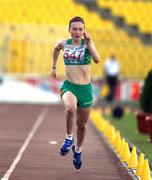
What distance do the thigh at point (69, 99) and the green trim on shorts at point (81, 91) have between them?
8 cm

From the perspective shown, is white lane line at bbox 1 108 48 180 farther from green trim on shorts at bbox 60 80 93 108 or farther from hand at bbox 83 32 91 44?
hand at bbox 83 32 91 44

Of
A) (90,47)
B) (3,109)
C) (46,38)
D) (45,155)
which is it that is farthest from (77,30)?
(46,38)

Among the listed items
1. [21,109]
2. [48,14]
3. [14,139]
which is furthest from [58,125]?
[48,14]

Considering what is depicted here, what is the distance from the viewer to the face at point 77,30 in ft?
34.1

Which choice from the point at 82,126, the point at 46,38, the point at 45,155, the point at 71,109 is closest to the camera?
the point at 71,109

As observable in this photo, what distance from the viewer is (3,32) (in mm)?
34469

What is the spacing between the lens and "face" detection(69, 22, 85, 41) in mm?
10383

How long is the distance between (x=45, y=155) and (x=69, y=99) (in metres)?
2.99

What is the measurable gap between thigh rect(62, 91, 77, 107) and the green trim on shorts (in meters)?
0.08

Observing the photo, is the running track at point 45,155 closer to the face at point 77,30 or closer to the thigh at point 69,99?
the thigh at point 69,99

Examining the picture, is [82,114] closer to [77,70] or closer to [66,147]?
[66,147]

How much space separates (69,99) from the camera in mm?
10398

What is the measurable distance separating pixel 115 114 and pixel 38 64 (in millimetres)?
10712

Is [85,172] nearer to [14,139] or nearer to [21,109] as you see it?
[14,139]
